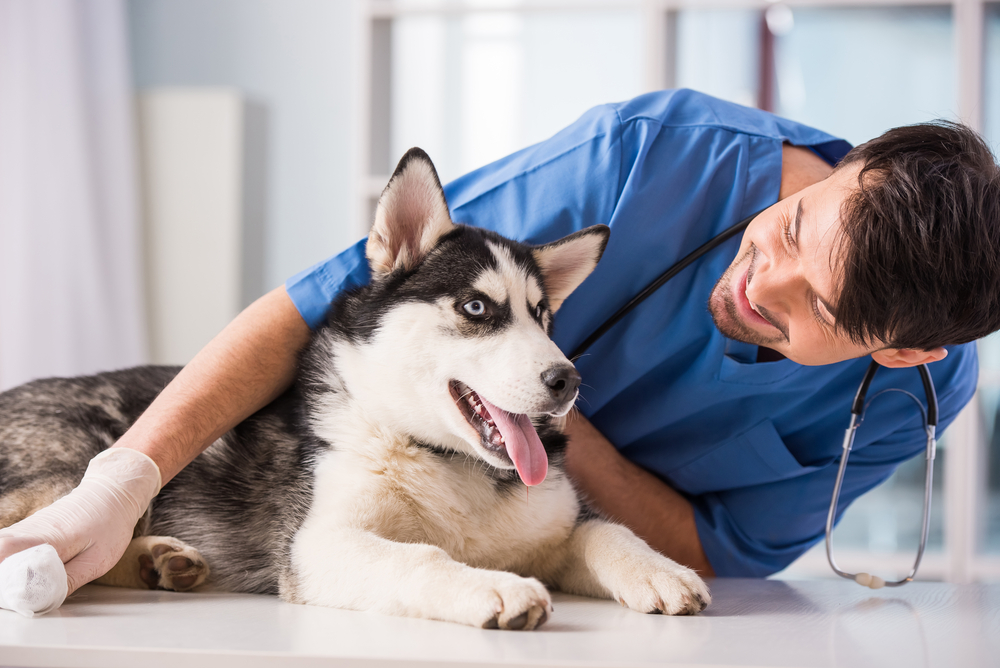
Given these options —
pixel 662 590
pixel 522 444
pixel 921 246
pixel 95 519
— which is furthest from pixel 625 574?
pixel 95 519

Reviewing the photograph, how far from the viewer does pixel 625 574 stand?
113 cm

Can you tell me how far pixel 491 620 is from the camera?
0.92m

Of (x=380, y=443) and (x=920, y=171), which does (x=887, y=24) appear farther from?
(x=380, y=443)

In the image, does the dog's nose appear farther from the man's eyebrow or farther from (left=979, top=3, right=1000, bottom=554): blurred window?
(left=979, top=3, right=1000, bottom=554): blurred window

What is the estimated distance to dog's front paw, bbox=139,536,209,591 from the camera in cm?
121

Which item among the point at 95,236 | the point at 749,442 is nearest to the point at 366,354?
the point at 749,442

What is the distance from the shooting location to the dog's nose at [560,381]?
1.11 m

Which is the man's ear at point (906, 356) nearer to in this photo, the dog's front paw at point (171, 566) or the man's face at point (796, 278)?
the man's face at point (796, 278)

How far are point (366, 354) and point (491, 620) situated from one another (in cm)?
55

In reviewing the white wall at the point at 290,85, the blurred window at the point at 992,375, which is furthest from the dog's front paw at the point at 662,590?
the white wall at the point at 290,85

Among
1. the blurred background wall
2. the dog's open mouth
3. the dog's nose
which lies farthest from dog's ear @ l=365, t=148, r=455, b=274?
the blurred background wall

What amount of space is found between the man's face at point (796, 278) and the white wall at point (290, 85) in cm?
241

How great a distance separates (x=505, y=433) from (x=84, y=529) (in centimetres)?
63

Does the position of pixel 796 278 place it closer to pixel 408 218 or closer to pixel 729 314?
pixel 729 314
